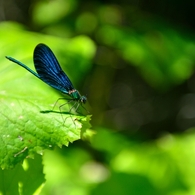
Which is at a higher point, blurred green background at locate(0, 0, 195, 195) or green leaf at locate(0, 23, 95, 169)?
green leaf at locate(0, 23, 95, 169)

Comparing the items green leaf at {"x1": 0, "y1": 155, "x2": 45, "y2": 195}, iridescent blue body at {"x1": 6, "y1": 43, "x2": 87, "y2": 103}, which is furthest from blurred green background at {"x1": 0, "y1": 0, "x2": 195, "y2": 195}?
green leaf at {"x1": 0, "y1": 155, "x2": 45, "y2": 195}

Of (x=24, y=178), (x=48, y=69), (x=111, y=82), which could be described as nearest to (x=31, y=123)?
(x=24, y=178)

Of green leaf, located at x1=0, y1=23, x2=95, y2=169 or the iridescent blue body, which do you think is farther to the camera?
the iridescent blue body

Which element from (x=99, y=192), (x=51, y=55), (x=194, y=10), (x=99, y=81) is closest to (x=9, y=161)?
(x=51, y=55)

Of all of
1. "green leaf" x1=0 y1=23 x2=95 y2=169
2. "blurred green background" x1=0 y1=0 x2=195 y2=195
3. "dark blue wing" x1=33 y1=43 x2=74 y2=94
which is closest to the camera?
"green leaf" x1=0 y1=23 x2=95 y2=169

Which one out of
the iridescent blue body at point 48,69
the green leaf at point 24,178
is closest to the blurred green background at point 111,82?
the iridescent blue body at point 48,69

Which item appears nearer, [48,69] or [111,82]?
[48,69]

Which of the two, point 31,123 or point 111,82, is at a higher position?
point 31,123

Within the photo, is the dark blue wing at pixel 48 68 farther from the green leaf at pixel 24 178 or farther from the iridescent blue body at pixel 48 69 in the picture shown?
the green leaf at pixel 24 178

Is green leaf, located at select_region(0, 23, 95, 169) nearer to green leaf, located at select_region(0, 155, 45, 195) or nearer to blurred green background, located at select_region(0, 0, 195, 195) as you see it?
green leaf, located at select_region(0, 155, 45, 195)

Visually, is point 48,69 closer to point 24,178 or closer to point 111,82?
point 24,178
